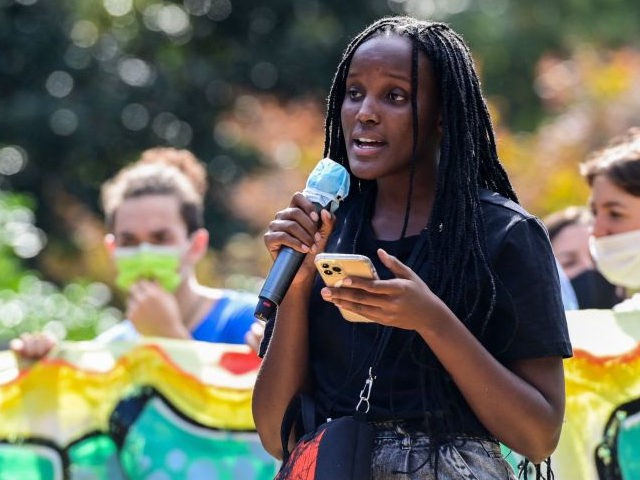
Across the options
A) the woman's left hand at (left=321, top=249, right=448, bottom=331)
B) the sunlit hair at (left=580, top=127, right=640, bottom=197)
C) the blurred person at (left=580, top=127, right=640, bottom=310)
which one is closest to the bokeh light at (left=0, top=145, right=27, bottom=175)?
the sunlit hair at (left=580, top=127, right=640, bottom=197)

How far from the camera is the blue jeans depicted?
2.78 m

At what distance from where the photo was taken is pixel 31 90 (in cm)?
1477

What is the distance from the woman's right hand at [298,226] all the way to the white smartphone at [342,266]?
0.68ft

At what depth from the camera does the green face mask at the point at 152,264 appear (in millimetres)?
5562

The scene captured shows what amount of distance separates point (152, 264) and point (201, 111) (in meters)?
9.73

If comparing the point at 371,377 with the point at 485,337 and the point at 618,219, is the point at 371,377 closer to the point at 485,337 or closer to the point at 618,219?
the point at 485,337

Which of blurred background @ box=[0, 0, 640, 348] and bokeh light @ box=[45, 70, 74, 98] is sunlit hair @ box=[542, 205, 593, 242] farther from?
bokeh light @ box=[45, 70, 74, 98]

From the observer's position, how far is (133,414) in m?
4.94

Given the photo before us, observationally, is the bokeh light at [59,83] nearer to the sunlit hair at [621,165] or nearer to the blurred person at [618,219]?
the sunlit hair at [621,165]

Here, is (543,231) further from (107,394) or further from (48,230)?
(48,230)

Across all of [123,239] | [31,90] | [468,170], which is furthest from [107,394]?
[31,90]

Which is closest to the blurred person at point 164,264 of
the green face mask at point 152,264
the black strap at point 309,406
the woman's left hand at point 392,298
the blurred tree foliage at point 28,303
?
the green face mask at point 152,264

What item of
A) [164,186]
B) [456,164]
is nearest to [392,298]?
[456,164]

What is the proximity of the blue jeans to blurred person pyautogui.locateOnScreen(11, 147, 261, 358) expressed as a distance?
7.90ft
